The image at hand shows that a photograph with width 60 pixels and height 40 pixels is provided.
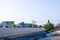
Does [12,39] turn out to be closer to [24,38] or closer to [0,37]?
[0,37]

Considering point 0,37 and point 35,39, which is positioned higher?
point 0,37

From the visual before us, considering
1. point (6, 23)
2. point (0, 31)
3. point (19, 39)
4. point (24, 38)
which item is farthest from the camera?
point (6, 23)

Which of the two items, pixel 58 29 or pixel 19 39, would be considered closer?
pixel 19 39

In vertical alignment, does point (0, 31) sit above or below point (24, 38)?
above

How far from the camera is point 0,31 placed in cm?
1425

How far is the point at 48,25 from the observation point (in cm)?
4988

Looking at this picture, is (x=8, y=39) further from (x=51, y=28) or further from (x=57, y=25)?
(x=57, y=25)

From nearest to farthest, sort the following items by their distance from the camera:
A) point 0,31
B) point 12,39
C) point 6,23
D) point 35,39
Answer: point 0,31, point 12,39, point 35,39, point 6,23

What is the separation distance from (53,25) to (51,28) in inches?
95.0

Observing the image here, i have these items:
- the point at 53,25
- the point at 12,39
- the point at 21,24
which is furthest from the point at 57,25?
the point at 12,39

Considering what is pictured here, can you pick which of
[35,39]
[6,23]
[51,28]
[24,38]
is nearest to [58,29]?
[51,28]

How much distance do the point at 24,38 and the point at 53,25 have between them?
31251 millimetres

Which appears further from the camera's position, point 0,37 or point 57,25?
point 57,25

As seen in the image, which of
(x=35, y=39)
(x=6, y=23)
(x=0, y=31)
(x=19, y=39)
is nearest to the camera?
(x=0, y=31)
